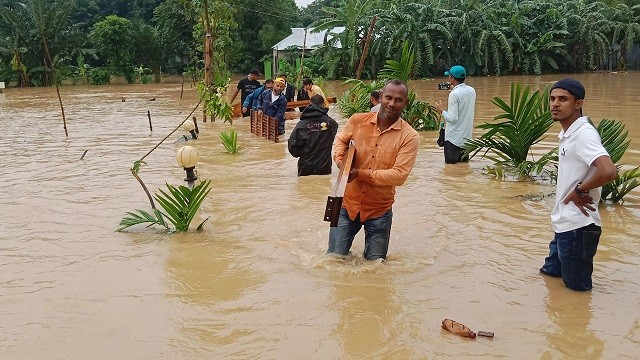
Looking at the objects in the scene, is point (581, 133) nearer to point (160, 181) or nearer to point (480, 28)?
point (160, 181)

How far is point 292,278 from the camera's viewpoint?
16.1 ft

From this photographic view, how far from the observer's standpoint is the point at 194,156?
6418mm

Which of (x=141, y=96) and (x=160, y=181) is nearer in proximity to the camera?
(x=160, y=181)

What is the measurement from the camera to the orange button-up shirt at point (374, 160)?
179 inches

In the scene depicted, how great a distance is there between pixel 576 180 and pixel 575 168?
8 cm

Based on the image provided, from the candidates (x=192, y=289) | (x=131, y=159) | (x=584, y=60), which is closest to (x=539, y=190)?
(x=192, y=289)

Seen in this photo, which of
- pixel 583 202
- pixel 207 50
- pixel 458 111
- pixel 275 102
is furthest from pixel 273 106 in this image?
pixel 583 202

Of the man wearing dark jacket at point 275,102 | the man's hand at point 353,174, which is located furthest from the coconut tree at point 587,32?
the man's hand at point 353,174

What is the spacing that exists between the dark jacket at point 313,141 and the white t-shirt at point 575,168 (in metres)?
4.57

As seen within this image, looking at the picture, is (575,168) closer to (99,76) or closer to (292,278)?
(292,278)

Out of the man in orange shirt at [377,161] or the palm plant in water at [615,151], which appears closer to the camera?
the man in orange shirt at [377,161]

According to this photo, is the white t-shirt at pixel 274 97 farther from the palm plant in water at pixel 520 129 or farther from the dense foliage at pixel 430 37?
the dense foliage at pixel 430 37

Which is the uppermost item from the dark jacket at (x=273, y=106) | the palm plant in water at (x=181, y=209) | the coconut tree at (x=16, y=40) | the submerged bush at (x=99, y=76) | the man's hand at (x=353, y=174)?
the coconut tree at (x=16, y=40)

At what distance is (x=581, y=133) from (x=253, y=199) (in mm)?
4282
